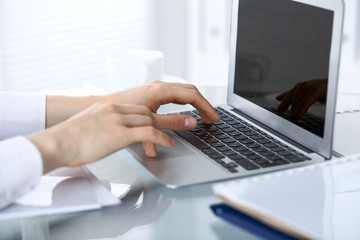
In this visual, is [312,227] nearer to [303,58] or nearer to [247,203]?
[247,203]

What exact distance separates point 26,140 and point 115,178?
0.56ft

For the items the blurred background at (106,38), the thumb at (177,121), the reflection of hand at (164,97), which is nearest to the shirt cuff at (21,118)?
the reflection of hand at (164,97)

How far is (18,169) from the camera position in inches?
28.6

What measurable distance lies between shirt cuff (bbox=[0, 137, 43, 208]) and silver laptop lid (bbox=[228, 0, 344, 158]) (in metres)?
0.46

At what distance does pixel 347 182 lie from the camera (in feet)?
2.58

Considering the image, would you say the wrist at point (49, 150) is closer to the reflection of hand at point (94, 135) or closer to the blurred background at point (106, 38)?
the reflection of hand at point (94, 135)

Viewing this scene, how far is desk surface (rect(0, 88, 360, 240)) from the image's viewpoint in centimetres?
69

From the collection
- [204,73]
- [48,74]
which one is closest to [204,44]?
[204,73]

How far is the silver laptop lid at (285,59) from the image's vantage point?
0.87 meters

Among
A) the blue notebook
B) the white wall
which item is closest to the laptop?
the blue notebook

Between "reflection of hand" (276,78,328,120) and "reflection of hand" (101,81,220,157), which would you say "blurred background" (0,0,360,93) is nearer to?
"reflection of hand" (101,81,220,157)

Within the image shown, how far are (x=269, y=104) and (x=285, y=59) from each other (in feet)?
0.33

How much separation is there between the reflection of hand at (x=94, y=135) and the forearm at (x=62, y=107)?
0.20m

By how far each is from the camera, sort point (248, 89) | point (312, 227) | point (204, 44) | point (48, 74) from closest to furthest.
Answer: point (312, 227)
point (248, 89)
point (48, 74)
point (204, 44)
